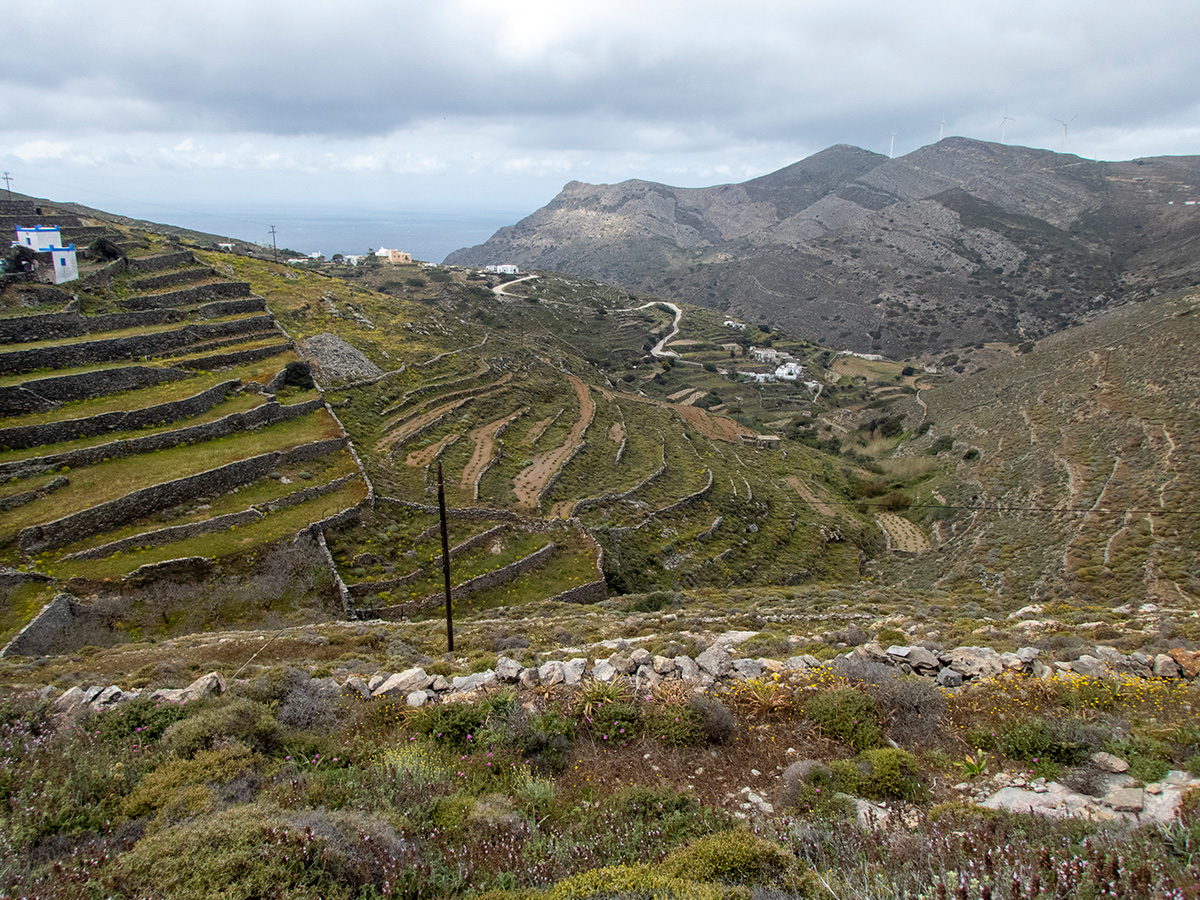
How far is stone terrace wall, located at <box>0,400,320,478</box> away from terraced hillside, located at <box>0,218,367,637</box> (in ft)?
0.17

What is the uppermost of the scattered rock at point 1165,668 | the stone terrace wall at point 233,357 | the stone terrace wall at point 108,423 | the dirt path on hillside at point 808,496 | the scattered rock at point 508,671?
the stone terrace wall at point 233,357

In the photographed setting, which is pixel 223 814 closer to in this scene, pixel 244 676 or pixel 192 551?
pixel 244 676

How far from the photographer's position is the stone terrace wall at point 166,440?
2177cm

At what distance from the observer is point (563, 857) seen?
20.1 ft

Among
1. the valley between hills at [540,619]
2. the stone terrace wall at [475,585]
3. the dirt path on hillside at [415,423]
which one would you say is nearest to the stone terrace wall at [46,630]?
the valley between hills at [540,619]

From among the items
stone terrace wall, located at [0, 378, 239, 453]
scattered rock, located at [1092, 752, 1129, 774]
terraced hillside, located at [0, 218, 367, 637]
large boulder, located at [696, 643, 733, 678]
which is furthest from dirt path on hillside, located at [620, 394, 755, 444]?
scattered rock, located at [1092, 752, 1129, 774]

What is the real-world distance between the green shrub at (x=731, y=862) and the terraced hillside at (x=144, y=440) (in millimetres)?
19190

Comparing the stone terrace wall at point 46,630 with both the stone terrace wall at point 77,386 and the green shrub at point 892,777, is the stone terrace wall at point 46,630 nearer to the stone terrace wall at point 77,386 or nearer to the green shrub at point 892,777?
the stone terrace wall at point 77,386

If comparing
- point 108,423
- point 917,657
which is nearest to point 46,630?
point 108,423

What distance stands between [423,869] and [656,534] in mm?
27083

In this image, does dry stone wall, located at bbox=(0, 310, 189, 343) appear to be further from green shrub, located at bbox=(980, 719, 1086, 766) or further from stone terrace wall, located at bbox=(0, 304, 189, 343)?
green shrub, located at bbox=(980, 719, 1086, 766)

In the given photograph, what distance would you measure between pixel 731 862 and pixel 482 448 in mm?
31913

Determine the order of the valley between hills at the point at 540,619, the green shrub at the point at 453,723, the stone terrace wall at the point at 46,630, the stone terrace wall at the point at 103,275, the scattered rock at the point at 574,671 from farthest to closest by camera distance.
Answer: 1. the stone terrace wall at the point at 103,275
2. the stone terrace wall at the point at 46,630
3. the scattered rock at the point at 574,671
4. the green shrub at the point at 453,723
5. the valley between hills at the point at 540,619

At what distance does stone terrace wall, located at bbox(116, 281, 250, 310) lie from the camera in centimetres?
3494
